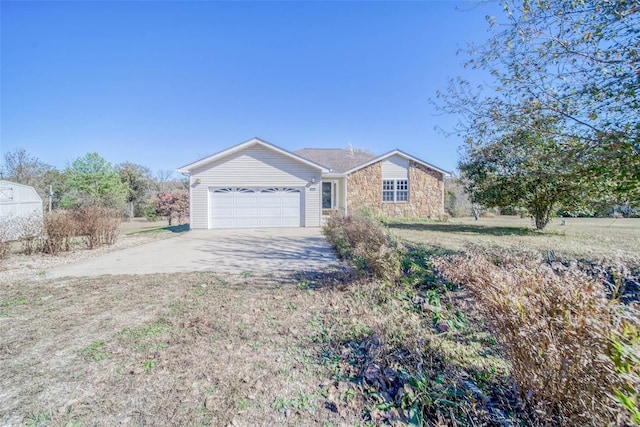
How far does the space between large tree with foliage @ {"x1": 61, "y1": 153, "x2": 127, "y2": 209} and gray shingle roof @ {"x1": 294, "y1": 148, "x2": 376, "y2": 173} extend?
1675cm

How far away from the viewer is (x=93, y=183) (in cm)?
2312

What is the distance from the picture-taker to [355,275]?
513 centimetres

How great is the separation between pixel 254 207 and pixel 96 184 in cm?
1864

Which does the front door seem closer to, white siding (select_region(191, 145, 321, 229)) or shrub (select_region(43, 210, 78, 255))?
white siding (select_region(191, 145, 321, 229))

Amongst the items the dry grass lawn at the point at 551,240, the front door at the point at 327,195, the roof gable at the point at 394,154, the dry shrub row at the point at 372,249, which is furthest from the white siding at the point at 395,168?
the dry shrub row at the point at 372,249

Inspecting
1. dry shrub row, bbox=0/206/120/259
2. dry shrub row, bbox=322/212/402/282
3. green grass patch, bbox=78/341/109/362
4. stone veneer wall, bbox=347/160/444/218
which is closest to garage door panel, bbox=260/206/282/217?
stone veneer wall, bbox=347/160/444/218

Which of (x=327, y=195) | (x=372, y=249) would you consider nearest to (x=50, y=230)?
(x=372, y=249)

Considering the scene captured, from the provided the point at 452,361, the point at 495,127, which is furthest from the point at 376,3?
the point at 452,361

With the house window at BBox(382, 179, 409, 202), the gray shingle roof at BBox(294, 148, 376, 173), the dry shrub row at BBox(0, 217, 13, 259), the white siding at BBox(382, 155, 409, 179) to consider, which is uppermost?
the gray shingle roof at BBox(294, 148, 376, 173)

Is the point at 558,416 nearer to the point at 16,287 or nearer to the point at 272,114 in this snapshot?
the point at 16,287

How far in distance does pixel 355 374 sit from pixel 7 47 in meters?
17.8

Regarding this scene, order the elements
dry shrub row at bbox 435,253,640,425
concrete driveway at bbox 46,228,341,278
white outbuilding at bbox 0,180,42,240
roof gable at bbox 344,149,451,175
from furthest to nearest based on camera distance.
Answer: roof gable at bbox 344,149,451,175 < white outbuilding at bbox 0,180,42,240 < concrete driveway at bbox 46,228,341,278 < dry shrub row at bbox 435,253,640,425

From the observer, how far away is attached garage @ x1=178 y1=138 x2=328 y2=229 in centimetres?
1390

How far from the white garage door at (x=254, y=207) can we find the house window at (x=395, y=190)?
7135mm
